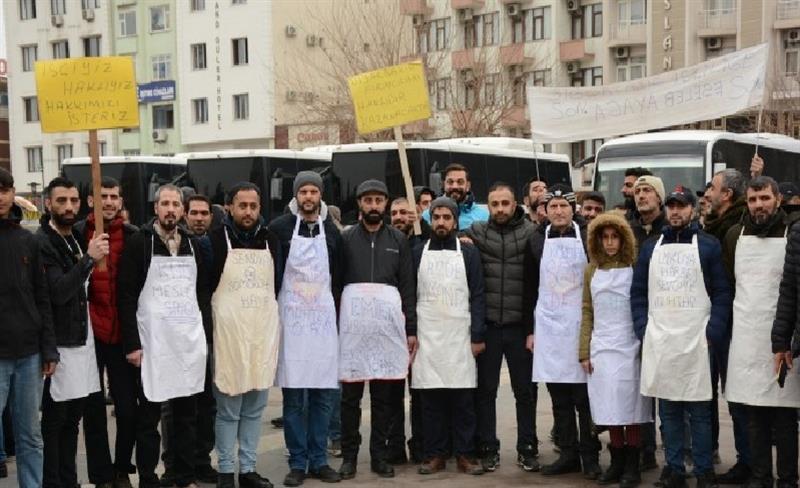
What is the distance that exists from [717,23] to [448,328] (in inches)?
1556

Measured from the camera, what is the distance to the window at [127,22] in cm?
5862

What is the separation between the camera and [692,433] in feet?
25.0

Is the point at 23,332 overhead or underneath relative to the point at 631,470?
overhead

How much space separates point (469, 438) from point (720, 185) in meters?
2.64

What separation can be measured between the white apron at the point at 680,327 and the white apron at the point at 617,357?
0.91 feet

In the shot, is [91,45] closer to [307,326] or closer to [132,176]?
[132,176]

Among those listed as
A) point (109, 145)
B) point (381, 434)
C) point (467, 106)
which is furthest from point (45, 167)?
point (381, 434)

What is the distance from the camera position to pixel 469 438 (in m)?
8.40

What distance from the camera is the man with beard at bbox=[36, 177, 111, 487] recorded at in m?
7.12

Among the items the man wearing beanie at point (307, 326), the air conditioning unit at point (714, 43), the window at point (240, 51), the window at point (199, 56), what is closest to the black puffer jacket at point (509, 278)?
the man wearing beanie at point (307, 326)

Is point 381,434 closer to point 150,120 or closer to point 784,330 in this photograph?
point 784,330

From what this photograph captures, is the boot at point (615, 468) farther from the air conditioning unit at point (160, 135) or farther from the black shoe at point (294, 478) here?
the air conditioning unit at point (160, 135)

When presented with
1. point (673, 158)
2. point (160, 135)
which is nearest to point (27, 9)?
point (160, 135)

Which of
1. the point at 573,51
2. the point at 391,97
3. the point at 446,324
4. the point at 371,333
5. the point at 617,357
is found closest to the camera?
the point at 617,357
